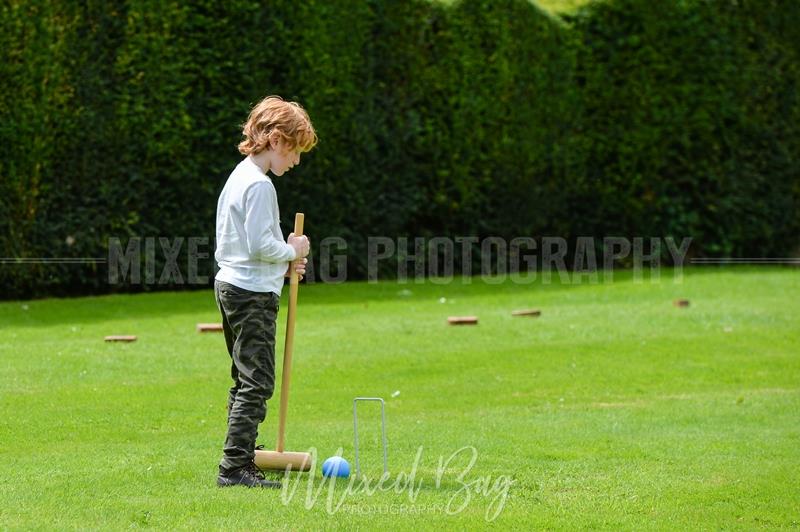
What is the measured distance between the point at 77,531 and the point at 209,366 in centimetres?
504

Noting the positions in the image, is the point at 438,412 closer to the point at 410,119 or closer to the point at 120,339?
the point at 120,339

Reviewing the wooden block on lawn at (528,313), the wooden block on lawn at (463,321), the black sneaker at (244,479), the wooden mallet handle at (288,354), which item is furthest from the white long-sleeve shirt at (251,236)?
the wooden block on lawn at (528,313)

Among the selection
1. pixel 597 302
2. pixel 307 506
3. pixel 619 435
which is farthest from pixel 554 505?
pixel 597 302

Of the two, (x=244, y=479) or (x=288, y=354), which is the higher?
(x=288, y=354)

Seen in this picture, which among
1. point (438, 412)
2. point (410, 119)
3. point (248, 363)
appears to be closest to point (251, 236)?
point (248, 363)

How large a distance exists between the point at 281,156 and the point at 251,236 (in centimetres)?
49

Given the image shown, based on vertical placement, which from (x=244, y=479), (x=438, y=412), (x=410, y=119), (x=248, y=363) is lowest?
(x=438, y=412)

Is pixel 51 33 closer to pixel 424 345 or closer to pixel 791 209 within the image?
pixel 424 345

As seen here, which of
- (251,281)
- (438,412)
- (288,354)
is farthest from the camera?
(438,412)

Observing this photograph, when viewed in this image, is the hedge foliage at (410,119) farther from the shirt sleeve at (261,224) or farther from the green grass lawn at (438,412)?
the shirt sleeve at (261,224)

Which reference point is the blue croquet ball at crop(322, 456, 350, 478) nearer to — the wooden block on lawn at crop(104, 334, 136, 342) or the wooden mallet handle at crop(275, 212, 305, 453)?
the wooden mallet handle at crop(275, 212, 305, 453)

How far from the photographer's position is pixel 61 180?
556 inches

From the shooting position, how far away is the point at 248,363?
20.1 ft

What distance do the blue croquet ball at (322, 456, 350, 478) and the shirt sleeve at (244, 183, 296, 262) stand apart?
3.63 ft
